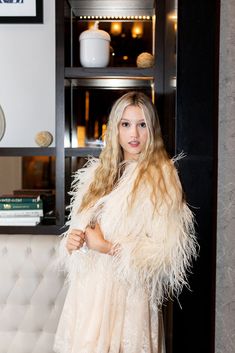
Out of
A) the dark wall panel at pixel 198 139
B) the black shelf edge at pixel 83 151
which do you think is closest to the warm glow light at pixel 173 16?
the dark wall panel at pixel 198 139

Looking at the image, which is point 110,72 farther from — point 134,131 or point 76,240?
point 76,240

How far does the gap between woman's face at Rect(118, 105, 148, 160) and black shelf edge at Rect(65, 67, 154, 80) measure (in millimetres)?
399

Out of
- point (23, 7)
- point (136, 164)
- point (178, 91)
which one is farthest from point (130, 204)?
point (23, 7)

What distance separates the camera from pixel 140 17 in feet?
7.54

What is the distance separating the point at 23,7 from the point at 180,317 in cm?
161

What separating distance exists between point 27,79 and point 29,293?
1.05 m

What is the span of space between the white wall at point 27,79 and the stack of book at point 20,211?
1.38ft

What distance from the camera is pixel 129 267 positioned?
1.52m

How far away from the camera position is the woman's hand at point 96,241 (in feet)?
5.14

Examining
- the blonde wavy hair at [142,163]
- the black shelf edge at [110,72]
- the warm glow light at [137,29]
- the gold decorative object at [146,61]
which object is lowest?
the blonde wavy hair at [142,163]

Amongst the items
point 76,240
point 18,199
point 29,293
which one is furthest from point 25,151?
point 76,240

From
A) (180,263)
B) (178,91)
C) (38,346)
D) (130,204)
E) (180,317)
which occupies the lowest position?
(38,346)

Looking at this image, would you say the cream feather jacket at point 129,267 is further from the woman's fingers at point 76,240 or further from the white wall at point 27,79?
the white wall at point 27,79

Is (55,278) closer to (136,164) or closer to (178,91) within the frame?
(136,164)
